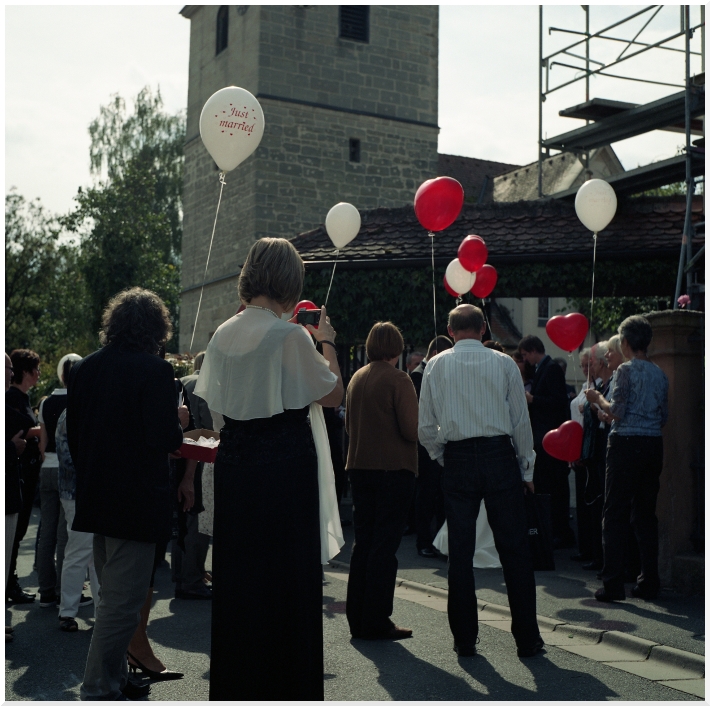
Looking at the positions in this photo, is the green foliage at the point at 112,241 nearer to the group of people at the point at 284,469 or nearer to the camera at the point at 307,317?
the group of people at the point at 284,469

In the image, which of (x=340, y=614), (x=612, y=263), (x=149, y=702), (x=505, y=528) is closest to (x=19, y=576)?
(x=340, y=614)

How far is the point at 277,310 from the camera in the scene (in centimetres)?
366

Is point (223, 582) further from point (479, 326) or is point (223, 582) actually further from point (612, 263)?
point (612, 263)

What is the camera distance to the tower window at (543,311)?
42.5 metres

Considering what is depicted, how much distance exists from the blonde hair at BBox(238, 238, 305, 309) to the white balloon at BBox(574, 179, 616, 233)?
7.09 metres

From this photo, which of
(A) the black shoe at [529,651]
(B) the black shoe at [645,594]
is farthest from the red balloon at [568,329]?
(A) the black shoe at [529,651]

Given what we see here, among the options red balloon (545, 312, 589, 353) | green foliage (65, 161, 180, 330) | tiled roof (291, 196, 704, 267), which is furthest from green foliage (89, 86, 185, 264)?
red balloon (545, 312, 589, 353)

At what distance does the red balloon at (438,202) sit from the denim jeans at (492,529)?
4095 mm

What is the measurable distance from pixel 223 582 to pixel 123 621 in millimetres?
823

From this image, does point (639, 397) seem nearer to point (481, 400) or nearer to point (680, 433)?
→ point (680, 433)

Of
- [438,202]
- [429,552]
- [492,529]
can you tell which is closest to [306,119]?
[438,202]

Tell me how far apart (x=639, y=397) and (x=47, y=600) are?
4651mm

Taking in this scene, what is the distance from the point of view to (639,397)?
244 inches

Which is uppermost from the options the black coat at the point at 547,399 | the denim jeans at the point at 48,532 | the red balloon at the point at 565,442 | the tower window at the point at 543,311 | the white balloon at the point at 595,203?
the tower window at the point at 543,311
